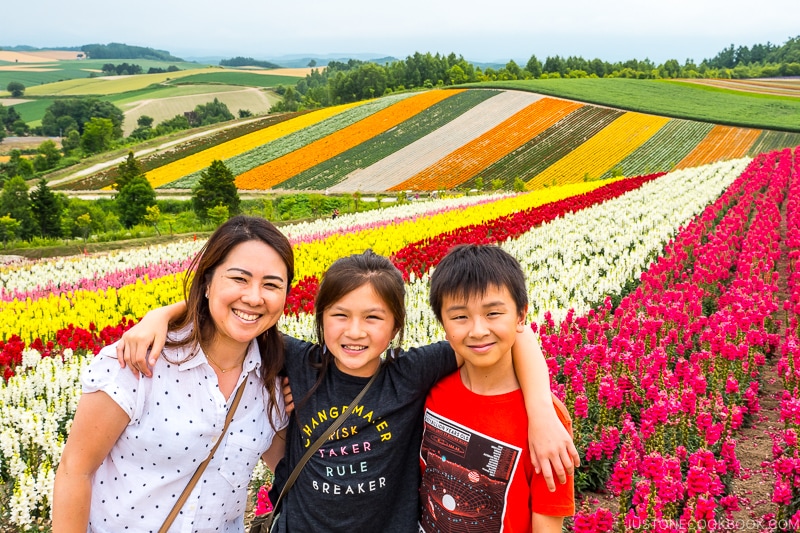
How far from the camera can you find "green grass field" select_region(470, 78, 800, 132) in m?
46.4

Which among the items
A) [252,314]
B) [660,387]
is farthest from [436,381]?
[660,387]

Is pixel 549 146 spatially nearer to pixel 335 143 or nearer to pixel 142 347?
pixel 335 143

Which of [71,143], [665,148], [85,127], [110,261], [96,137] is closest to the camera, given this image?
[110,261]

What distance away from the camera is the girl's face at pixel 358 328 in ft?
8.04

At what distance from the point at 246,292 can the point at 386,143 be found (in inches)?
1712

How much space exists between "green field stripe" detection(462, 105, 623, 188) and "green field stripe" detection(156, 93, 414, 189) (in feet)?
50.6

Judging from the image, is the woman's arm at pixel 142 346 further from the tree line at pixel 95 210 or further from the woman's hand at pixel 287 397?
the tree line at pixel 95 210

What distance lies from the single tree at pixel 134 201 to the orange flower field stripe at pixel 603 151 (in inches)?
810

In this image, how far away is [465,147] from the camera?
42562 millimetres

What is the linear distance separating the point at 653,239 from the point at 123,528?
34.3 feet

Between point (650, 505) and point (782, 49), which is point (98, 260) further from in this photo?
point (782, 49)

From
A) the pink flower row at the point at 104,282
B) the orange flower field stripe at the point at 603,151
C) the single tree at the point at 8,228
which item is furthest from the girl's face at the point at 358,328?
the orange flower field stripe at the point at 603,151

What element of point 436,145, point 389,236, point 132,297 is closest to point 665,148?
point 436,145

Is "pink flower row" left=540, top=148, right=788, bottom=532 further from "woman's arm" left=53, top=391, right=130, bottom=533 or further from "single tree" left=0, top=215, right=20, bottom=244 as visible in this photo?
"single tree" left=0, top=215, right=20, bottom=244
